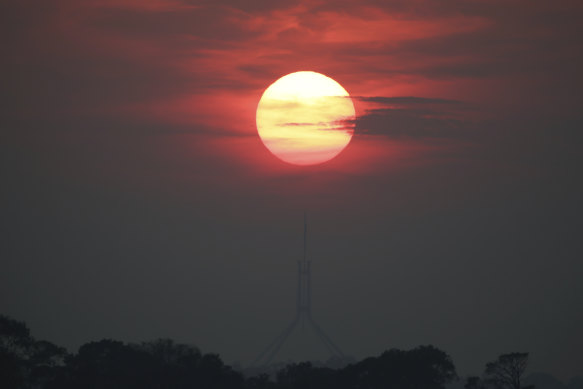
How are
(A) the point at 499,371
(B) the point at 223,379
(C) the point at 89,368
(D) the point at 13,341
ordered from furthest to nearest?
(A) the point at 499,371
(B) the point at 223,379
(C) the point at 89,368
(D) the point at 13,341

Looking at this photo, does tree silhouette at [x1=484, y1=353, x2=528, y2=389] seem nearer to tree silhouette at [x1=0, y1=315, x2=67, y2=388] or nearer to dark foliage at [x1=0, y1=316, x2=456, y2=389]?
dark foliage at [x1=0, y1=316, x2=456, y2=389]

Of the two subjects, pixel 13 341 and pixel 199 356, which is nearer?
pixel 13 341

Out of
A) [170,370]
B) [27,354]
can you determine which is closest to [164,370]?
[170,370]

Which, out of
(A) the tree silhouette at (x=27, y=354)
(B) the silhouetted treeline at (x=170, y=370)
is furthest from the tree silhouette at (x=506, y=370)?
(A) the tree silhouette at (x=27, y=354)

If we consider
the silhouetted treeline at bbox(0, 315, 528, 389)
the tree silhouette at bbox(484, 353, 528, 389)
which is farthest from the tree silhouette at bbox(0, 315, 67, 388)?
the tree silhouette at bbox(484, 353, 528, 389)

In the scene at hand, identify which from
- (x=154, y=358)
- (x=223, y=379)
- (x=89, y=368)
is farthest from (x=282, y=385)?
(x=89, y=368)

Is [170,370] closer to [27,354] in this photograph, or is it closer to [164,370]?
[164,370]

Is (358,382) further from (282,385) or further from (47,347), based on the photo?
(47,347)

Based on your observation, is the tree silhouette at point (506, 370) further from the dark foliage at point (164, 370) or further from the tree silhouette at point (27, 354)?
the tree silhouette at point (27, 354)

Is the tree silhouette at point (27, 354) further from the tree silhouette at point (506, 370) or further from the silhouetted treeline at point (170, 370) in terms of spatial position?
the tree silhouette at point (506, 370)
